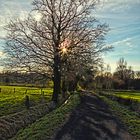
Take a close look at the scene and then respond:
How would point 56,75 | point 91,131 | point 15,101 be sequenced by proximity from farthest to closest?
1. point 56,75
2. point 15,101
3. point 91,131

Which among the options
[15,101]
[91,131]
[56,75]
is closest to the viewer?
[91,131]

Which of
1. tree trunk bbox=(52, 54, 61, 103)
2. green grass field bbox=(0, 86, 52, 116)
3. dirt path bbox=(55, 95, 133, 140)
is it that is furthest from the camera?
tree trunk bbox=(52, 54, 61, 103)

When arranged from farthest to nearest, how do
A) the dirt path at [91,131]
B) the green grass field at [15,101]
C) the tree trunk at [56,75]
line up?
the tree trunk at [56,75] < the green grass field at [15,101] < the dirt path at [91,131]

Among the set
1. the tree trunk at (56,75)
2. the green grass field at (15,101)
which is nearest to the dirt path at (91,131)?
the green grass field at (15,101)

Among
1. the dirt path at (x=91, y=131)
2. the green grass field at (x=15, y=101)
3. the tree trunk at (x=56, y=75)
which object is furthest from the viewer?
the tree trunk at (x=56, y=75)

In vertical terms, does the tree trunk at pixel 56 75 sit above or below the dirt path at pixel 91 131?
above

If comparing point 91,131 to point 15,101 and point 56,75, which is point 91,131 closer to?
point 56,75

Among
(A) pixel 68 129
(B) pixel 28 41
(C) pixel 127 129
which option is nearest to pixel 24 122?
(A) pixel 68 129

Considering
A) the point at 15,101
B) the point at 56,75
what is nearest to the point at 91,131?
the point at 56,75

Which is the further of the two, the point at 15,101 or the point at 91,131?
the point at 15,101

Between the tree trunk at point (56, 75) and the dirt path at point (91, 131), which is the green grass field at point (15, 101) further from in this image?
the dirt path at point (91, 131)

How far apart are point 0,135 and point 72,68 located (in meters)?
22.4

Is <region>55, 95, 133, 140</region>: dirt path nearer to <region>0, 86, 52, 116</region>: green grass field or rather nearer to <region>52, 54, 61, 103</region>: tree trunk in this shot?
<region>0, 86, 52, 116</region>: green grass field

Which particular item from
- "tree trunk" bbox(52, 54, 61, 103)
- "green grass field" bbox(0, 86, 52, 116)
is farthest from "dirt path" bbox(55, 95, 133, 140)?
"tree trunk" bbox(52, 54, 61, 103)
